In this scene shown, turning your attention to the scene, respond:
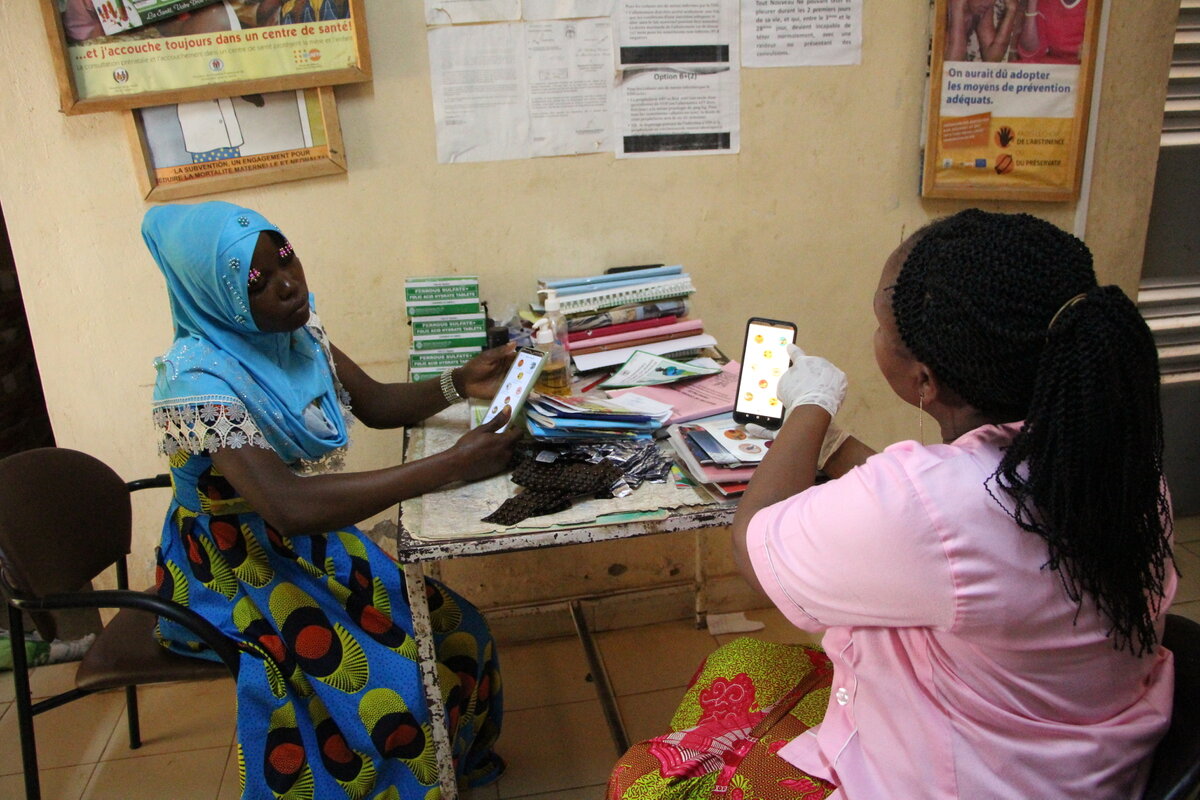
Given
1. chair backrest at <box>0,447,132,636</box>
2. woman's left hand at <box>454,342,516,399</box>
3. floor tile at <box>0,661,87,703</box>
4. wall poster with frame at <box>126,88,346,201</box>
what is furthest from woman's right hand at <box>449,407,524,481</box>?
floor tile at <box>0,661,87,703</box>

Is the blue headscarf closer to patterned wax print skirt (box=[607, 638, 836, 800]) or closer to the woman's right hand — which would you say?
the woman's right hand

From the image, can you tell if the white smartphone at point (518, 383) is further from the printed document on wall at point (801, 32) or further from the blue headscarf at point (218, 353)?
the printed document on wall at point (801, 32)

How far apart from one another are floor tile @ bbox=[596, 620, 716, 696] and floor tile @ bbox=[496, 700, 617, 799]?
15cm

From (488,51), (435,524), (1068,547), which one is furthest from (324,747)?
(488,51)

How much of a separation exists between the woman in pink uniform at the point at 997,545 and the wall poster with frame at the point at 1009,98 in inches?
63.7

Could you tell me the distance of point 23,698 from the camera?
1.69 meters

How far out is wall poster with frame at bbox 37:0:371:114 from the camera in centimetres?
203

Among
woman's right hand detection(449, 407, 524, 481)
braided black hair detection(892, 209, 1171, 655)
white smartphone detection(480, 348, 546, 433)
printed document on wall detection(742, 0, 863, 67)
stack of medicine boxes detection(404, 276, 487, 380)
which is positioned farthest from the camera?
printed document on wall detection(742, 0, 863, 67)

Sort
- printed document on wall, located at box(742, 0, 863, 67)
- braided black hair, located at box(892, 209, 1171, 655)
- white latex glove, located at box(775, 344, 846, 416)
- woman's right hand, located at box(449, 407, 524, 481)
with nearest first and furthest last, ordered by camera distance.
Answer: braided black hair, located at box(892, 209, 1171, 655)
white latex glove, located at box(775, 344, 846, 416)
woman's right hand, located at box(449, 407, 524, 481)
printed document on wall, located at box(742, 0, 863, 67)

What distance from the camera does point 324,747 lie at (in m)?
1.56

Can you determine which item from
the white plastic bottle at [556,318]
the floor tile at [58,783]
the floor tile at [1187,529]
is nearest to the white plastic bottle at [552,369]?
the white plastic bottle at [556,318]

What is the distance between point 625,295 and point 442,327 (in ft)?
1.51

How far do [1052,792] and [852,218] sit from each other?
1.83 meters

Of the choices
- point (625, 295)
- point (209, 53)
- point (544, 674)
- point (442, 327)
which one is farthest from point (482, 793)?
point (209, 53)
